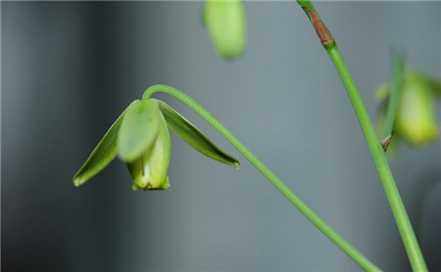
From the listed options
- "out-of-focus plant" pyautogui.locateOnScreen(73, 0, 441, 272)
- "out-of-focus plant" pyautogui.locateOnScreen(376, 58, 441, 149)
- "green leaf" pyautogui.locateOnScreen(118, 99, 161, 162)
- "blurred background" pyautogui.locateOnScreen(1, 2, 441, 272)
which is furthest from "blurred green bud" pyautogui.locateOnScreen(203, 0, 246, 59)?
"blurred background" pyautogui.locateOnScreen(1, 2, 441, 272)

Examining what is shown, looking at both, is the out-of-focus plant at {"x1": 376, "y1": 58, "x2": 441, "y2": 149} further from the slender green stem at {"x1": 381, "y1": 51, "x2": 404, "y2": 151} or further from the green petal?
the green petal

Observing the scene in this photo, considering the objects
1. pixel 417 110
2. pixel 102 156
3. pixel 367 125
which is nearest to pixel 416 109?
pixel 417 110

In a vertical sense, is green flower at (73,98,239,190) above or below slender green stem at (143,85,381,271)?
above

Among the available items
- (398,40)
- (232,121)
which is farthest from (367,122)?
(398,40)

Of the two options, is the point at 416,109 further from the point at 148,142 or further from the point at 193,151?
the point at 193,151

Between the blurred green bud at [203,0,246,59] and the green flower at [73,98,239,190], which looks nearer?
the blurred green bud at [203,0,246,59]

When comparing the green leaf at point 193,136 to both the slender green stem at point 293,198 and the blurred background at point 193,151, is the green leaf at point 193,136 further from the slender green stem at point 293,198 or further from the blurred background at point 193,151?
the blurred background at point 193,151

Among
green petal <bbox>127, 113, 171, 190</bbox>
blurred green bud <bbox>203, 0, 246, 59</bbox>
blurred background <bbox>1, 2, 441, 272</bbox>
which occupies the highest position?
blurred green bud <bbox>203, 0, 246, 59</bbox>

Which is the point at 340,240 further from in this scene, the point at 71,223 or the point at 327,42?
the point at 71,223
